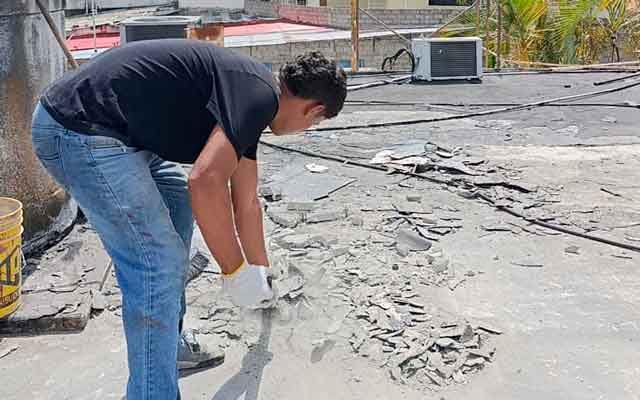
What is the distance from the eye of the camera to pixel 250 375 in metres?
2.74

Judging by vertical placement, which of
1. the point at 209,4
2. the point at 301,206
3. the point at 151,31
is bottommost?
the point at 301,206

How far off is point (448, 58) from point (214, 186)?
9.18 metres

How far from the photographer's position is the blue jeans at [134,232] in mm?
2061

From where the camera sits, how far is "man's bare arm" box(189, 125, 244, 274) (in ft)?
6.15

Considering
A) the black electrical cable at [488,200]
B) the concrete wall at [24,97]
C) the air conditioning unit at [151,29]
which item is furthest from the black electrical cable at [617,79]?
the concrete wall at [24,97]

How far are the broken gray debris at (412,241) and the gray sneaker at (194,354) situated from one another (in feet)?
4.99

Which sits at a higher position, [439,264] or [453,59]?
[453,59]

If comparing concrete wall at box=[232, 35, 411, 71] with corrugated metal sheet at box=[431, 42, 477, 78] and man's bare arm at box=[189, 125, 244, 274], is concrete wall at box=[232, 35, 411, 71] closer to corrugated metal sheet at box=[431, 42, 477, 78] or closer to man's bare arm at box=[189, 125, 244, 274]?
corrugated metal sheet at box=[431, 42, 477, 78]

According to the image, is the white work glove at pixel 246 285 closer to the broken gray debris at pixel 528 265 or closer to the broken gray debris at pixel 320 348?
the broken gray debris at pixel 320 348

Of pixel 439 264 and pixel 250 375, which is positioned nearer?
pixel 250 375

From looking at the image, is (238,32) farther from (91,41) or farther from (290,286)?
(290,286)

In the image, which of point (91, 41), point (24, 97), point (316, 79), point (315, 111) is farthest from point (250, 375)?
point (91, 41)

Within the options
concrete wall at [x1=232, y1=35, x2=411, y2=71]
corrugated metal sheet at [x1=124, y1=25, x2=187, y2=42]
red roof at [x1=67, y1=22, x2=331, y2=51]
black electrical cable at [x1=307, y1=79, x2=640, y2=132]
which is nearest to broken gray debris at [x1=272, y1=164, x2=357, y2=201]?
black electrical cable at [x1=307, y1=79, x2=640, y2=132]

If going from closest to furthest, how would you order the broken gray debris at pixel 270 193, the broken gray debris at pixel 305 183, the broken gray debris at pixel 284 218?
the broken gray debris at pixel 284 218, the broken gray debris at pixel 270 193, the broken gray debris at pixel 305 183
